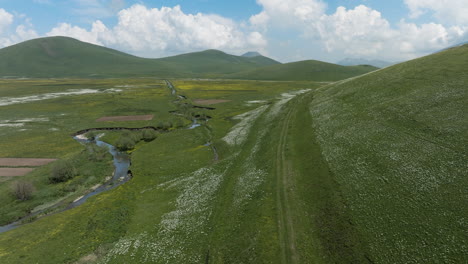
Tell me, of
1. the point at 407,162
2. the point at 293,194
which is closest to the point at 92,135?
the point at 293,194

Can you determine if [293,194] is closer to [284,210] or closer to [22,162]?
[284,210]

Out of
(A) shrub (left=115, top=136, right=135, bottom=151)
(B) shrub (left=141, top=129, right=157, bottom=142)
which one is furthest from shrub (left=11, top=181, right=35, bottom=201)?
(B) shrub (left=141, top=129, right=157, bottom=142)

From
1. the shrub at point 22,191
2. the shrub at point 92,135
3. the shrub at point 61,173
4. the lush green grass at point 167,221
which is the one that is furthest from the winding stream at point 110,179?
the shrub at point 61,173

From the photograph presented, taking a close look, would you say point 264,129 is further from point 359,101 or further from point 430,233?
point 430,233

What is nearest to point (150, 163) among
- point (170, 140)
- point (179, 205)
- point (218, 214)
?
point (170, 140)

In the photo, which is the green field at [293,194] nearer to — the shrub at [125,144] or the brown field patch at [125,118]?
the shrub at [125,144]

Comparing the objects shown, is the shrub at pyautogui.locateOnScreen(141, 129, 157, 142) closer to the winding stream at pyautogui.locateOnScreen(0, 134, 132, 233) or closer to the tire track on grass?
the winding stream at pyautogui.locateOnScreen(0, 134, 132, 233)

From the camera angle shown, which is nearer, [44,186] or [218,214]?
[218,214]
